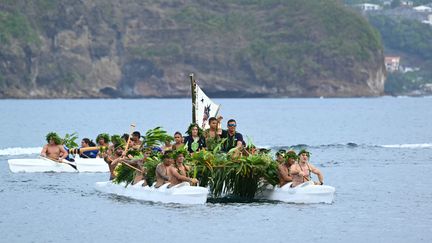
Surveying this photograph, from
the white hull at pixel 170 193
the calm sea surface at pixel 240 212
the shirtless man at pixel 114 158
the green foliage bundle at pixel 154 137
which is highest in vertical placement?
the green foliage bundle at pixel 154 137

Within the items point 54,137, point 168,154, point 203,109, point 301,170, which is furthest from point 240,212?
point 54,137

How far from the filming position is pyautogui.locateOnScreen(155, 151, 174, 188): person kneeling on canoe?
111ft

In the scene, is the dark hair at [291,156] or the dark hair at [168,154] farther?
the dark hair at [291,156]

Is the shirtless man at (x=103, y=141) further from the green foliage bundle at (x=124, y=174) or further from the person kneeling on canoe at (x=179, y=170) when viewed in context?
the person kneeling on canoe at (x=179, y=170)

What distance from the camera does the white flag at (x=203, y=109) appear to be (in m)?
42.1

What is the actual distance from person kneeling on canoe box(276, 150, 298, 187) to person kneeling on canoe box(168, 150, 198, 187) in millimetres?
2151

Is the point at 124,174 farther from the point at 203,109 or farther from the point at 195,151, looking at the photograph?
the point at 203,109

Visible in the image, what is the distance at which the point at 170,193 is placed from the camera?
3441 cm

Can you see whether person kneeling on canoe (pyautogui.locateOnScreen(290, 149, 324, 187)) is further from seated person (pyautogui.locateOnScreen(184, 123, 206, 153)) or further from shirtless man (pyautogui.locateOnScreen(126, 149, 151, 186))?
shirtless man (pyautogui.locateOnScreen(126, 149, 151, 186))

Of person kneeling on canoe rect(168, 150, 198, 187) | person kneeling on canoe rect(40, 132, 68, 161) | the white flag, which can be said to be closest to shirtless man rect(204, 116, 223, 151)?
person kneeling on canoe rect(168, 150, 198, 187)

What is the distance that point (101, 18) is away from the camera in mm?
197250

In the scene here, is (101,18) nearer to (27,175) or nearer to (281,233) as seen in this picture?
(27,175)

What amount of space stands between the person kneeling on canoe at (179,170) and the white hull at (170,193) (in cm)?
15

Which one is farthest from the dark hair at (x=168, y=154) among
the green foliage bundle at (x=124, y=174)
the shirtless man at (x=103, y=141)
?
the shirtless man at (x=103, y=141)
